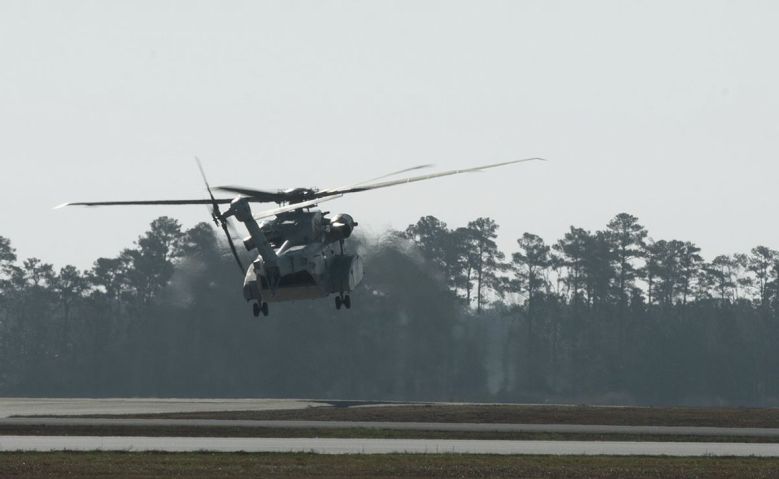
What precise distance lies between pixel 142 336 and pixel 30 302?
32991mm

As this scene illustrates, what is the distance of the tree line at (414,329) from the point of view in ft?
441

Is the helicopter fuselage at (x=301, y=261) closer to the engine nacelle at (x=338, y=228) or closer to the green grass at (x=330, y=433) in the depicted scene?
the engine nacelle at (x=338, y=228)

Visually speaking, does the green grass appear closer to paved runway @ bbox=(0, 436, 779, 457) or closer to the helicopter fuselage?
paved runway @ bbox=(0, 436, 779, 457)

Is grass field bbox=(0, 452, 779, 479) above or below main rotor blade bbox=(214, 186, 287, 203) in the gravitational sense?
below

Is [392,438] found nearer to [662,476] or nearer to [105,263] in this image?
[662,476]

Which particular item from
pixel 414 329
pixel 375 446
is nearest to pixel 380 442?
pixel 375 446

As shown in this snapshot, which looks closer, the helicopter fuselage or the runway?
the runway

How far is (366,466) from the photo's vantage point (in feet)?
137

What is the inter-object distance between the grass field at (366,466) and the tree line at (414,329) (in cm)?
8047

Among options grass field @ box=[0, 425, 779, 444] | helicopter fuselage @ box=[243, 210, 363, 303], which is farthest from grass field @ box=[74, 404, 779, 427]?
grass field @ box=[0, 425, 779, 444]

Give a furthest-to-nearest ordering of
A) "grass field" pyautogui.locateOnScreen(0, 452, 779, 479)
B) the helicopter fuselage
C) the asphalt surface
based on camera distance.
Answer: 1. the helicopter fuselage
2. the asphalt surface
3. "grass field" pyautogui.locateOnScreen(0, 452, 779, 479)

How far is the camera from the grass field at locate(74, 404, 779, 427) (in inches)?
2645

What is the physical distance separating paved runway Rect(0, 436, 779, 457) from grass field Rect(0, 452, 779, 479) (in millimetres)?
2163

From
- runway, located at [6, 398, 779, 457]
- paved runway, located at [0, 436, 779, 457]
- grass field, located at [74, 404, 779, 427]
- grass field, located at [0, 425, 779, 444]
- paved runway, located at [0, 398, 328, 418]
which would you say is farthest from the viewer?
paved runway, located at [0, 398, 328, 418]
